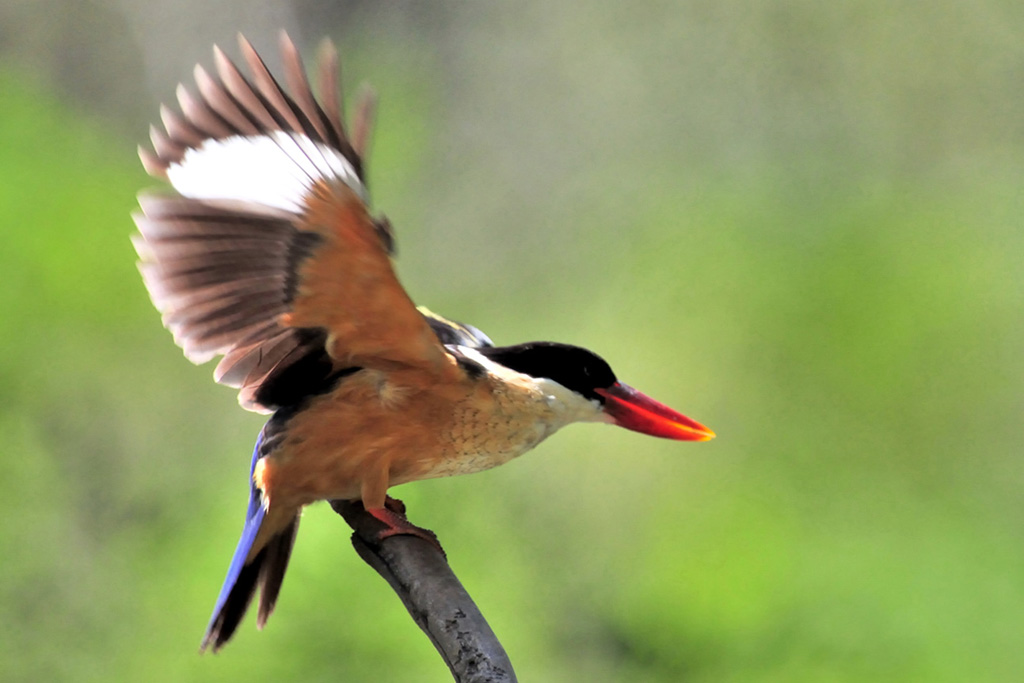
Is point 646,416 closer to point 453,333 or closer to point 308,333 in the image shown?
point 453,333

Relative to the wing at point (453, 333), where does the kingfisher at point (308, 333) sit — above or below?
below

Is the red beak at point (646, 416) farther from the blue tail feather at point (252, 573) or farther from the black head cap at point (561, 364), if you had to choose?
the blue tail feather at point (252, 573)

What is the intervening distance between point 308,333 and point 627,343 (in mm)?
2507

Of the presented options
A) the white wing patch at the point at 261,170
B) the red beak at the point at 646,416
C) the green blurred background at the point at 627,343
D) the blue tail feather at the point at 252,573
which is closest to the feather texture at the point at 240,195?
the white wing patch at the point at 261,170

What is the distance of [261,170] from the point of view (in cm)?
121

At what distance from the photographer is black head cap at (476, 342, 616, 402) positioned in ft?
4.91

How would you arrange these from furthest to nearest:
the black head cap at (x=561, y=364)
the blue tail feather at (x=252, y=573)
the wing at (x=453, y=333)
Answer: the wing at (x=453, y=333)
the black head cap at (x=561, y=364)
the blue tail feather at (x=252, y=573)

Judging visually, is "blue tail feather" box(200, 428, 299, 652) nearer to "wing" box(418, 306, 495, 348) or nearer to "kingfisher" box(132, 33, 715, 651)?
"kingfisher" box(132, 33, 715, 651)

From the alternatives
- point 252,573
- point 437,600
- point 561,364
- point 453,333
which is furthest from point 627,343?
point 437,600

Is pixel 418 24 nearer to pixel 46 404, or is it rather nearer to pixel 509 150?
pixel 509 150

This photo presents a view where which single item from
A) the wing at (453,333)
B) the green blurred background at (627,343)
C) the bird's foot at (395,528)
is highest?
the green blurred background at (627,343)

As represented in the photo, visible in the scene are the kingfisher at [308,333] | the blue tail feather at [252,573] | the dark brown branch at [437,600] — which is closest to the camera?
the dark brown branch at [437,600]

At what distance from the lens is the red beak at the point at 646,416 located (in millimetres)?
1539

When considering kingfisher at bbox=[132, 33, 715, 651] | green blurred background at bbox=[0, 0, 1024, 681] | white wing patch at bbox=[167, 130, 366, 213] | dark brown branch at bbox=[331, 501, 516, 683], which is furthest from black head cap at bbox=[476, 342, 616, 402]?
green blurred background at bbox=[0, 0, 1024, 681]
